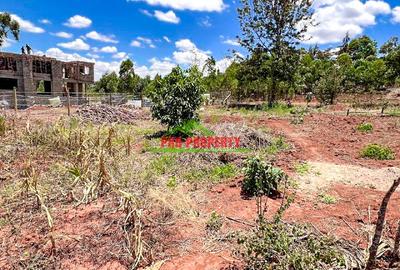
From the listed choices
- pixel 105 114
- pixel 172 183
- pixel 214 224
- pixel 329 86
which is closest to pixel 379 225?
pixel 214 224

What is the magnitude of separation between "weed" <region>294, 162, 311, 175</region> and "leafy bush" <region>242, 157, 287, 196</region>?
1.43m

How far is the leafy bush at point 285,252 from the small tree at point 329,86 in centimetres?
1886

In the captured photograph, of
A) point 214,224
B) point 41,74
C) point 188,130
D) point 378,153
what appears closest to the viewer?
point 214,224

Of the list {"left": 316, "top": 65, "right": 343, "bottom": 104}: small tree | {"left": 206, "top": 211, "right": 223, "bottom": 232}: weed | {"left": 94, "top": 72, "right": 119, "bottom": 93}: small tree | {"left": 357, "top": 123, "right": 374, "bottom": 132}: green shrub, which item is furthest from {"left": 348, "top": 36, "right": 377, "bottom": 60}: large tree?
{"left": 206, "top": 211, "right": 223, "bottom": 232}: weed

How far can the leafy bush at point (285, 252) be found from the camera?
287cm

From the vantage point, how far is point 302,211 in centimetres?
463

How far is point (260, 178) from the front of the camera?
520 centimetres

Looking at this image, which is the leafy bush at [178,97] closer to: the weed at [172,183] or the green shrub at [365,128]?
the weed at [172,183]

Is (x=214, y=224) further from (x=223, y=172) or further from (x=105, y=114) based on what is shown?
(x=105, y=114)

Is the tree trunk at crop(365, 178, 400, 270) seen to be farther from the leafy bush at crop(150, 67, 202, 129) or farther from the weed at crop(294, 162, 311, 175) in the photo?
the leafy bush at crop(150, 67, 202, 129)

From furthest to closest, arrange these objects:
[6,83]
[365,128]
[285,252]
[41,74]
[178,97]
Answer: [6,83], [41,74], [365,128], [178,97], [285,252]

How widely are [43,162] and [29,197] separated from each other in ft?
5.35

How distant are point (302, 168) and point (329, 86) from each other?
50.9 ft

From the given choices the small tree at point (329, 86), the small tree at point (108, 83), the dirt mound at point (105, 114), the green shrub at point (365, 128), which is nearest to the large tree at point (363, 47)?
the small tree at point (329, 86)
